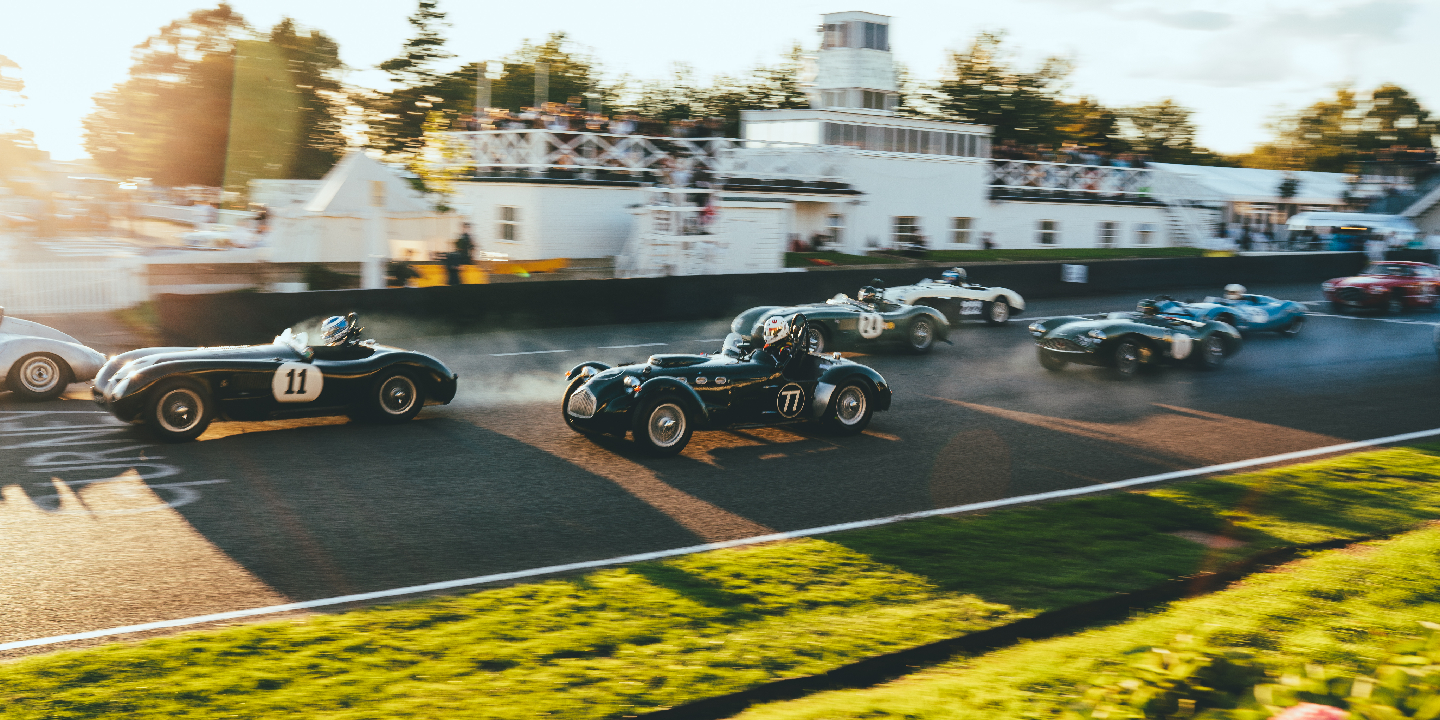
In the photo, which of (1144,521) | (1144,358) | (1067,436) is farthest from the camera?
(1144,358)

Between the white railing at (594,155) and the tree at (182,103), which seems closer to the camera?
the white railing at (594,155)

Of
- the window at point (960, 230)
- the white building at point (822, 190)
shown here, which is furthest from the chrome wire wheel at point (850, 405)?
the window at point (960, 230)

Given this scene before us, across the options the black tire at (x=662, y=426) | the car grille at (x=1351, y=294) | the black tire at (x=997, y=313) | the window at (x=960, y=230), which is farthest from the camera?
the window at (x=960, y=230)

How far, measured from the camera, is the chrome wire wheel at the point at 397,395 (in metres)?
12.0

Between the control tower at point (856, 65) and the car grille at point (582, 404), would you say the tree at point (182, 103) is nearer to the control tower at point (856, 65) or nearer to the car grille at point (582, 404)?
the control tower at point (856, 65)

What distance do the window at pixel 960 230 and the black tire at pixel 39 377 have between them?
29688 millimetres

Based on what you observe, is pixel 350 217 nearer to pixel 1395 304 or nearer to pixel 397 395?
pixel 397 395

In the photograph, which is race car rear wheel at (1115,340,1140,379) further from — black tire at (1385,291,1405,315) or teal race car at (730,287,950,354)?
black tire at (1385,291,1405,315)

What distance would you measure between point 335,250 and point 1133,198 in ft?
99.6

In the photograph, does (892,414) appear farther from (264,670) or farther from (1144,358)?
(264,670)

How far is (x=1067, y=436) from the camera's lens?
41.0 feet

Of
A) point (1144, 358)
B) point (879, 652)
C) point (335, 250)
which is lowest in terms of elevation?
point (879, 652)

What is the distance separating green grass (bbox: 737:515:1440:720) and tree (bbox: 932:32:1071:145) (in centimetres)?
5574

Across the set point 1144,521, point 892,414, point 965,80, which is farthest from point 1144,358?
point 965,80
